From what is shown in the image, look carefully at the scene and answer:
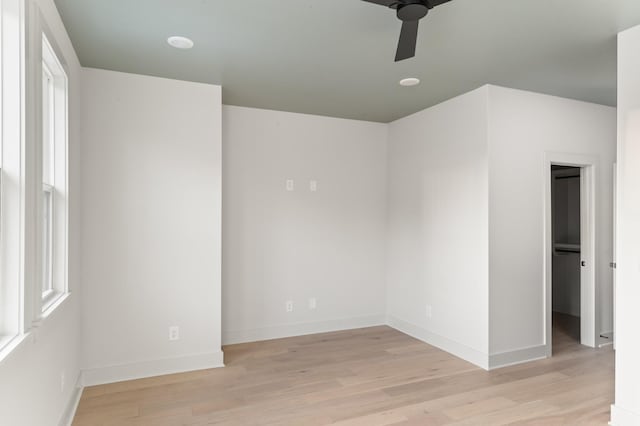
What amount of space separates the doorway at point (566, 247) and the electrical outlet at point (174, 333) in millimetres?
4761

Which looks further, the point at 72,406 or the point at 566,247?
the point at 566,247

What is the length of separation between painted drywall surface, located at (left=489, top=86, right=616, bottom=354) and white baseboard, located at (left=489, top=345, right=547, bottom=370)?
0.16 feet

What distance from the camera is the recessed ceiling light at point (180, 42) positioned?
2.74m

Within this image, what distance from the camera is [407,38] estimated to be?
7.37 ft

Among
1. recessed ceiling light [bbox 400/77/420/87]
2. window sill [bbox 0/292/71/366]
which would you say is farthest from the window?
recessed ceiling light [bbox 400/77/420/87]

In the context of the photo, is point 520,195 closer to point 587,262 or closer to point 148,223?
point 587,262

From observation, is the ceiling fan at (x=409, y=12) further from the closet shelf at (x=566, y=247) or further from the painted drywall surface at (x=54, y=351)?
the closet shelf at (x=566, y=247)

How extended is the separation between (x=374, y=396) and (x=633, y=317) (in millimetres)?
1902

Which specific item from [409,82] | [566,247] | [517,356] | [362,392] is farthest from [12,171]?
[566,247]

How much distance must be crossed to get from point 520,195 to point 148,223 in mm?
3582

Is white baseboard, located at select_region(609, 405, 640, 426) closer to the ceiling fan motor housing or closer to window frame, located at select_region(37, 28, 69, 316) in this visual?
the ceiling fan motor housing

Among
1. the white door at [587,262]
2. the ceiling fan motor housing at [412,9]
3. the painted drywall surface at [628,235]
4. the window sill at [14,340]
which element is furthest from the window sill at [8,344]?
the white door at [587,262]

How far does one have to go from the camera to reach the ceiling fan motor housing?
1984 mm

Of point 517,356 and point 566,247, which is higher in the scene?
point 566,247
